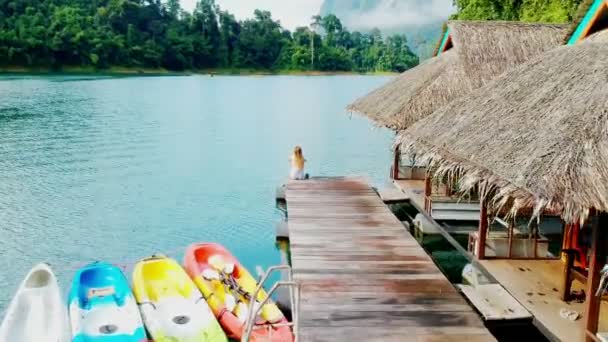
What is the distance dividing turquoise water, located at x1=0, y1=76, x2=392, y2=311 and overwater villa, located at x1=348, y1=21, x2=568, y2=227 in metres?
1.58

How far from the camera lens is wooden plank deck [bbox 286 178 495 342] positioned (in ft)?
18.6

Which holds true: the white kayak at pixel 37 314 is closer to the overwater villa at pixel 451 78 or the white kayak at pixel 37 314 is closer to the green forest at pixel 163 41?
the overwater villa at pixel 451 78

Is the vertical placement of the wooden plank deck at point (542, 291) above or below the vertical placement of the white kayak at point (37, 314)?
above

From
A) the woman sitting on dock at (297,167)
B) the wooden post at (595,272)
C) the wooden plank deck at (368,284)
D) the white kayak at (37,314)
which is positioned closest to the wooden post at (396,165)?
the woman sitting on dock at (297,167)

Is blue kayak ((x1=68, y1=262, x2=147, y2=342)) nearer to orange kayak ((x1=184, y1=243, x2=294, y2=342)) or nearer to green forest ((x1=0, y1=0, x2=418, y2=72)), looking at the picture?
orange kayak ((x1=184, y1=243, x2=294, y2=342))

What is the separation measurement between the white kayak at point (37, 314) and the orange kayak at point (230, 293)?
1.76 m

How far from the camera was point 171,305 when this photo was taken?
740cm

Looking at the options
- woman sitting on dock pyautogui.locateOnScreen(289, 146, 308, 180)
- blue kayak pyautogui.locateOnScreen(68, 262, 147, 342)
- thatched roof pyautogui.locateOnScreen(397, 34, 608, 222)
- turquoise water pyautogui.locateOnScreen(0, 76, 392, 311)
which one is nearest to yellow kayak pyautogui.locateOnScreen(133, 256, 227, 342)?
blue kayak pyautogui.locateOnScreen(68, 262, 147, 342)

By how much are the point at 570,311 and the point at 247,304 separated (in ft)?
11.8

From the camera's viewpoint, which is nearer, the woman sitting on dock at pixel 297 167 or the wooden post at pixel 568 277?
the wooden post at pixel 568 277

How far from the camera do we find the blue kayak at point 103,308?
658 cm

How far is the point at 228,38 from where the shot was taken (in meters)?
70.9

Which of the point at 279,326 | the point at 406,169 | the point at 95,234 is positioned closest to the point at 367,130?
the point at 406,169

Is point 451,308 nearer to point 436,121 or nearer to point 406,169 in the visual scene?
point 436,121
